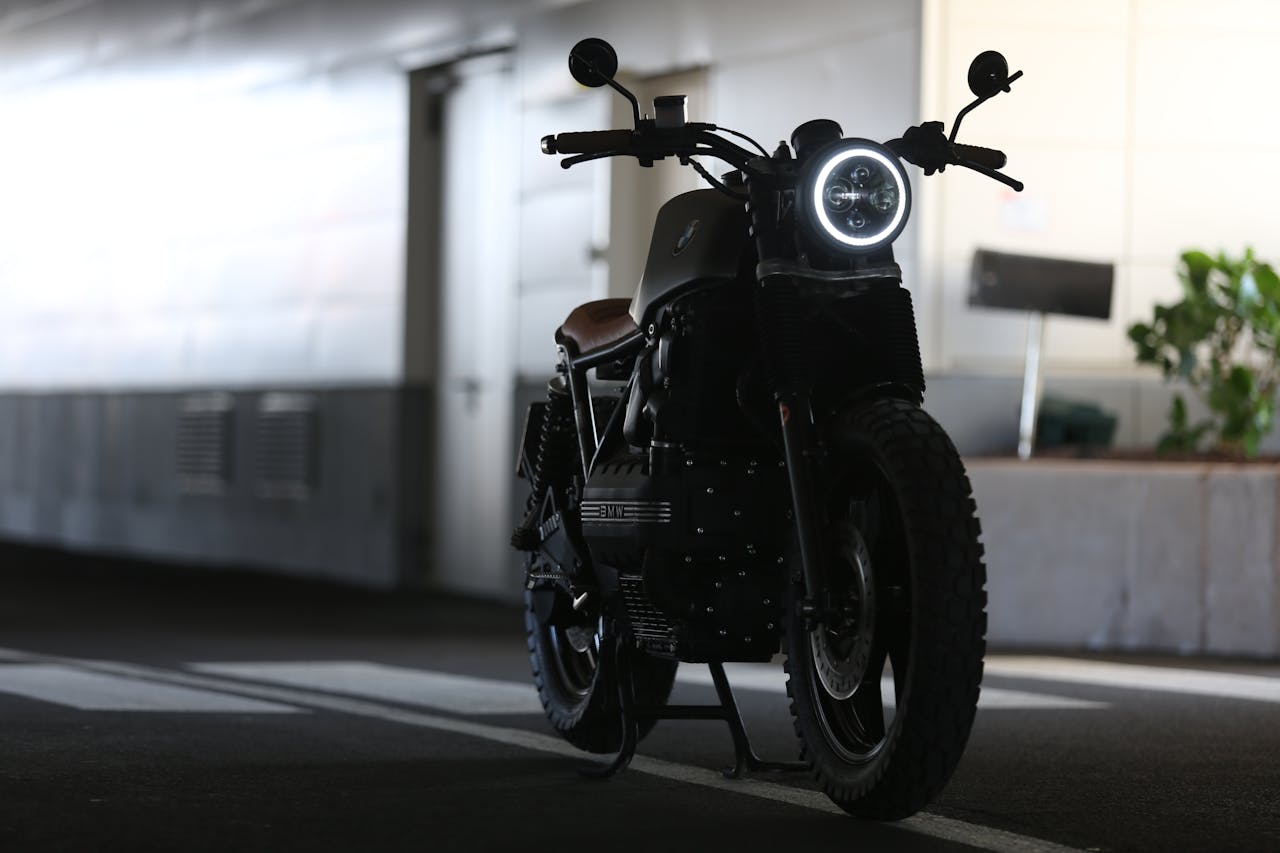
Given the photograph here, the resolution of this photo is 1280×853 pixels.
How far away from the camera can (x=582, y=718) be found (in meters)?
6.62

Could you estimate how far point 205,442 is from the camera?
1903cm

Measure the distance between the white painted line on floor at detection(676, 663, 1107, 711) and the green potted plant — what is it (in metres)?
3.03

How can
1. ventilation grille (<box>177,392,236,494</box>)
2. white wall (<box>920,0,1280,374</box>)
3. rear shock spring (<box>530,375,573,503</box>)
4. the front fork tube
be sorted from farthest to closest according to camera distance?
ventilation grille (<box>177,392,236,494</box>), white wall (<box>920,0,1280,374</box>), rear shock spring (<box>530,375,573,503</box>), the front fork tube

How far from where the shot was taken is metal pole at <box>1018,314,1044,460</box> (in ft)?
39.7

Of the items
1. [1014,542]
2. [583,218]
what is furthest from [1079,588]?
[583,218]

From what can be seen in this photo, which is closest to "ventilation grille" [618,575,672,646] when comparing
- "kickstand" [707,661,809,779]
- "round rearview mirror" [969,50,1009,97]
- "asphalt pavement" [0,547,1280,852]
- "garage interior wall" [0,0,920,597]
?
"kickstand" [707,661,809,779]

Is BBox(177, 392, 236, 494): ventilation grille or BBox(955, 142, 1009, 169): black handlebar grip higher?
BBox(955, 142, 1009, 169): black handlebar grip

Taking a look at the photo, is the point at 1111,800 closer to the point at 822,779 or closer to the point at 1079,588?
the point at 822,779

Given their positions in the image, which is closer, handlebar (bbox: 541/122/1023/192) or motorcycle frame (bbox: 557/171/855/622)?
motorcycle frame (bbox: 557/171/855/622)

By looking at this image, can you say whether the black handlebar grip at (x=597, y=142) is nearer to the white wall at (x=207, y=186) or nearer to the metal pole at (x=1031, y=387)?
the metal pole at (x=1031, y=387)

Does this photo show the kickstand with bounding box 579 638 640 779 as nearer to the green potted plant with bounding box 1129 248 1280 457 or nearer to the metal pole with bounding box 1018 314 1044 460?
the metal pole with bounding box 1018 314 1044 460

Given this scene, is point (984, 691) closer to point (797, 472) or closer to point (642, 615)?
point (642, 615)

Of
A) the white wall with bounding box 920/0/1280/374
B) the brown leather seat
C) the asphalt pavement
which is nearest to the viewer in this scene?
the asphalt pavement

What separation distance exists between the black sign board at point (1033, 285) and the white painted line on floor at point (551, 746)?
4.68 m
